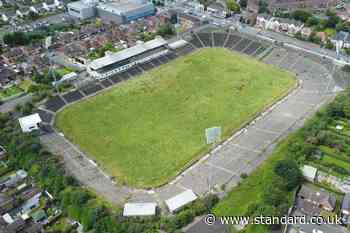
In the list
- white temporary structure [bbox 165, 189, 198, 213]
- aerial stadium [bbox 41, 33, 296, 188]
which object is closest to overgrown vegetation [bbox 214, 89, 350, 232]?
white temporary structure [bbox 165, 189, 198, 213]

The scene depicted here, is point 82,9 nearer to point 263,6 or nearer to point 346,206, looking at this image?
point 263,6

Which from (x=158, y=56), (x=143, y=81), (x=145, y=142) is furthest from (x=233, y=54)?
(x=145, y=142)

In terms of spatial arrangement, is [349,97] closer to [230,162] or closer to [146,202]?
[230,162]

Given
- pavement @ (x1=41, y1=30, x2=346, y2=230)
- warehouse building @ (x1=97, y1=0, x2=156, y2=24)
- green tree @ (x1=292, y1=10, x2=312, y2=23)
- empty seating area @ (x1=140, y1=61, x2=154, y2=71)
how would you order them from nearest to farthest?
pavement @ (x1=41, y1=30, x2=346, y2=230)
empty seating area @ (x1=140, y1=61, x2=154, y2=71)
green tree @ (x1=292, y1=10, x2=312, y2=23)
warehouse building @ (x1=97, y1=0, x2=156, y2=24)

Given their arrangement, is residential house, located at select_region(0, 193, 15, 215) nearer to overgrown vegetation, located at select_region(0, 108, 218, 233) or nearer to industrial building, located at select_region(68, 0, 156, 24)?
overgrown vegetation, located at select_region(0, 108, 218, 233)

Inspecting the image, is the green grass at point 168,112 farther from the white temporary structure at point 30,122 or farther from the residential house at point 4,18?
the residential house at point 4,18

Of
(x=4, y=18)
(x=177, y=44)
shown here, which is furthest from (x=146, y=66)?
(x=4, y=18)
